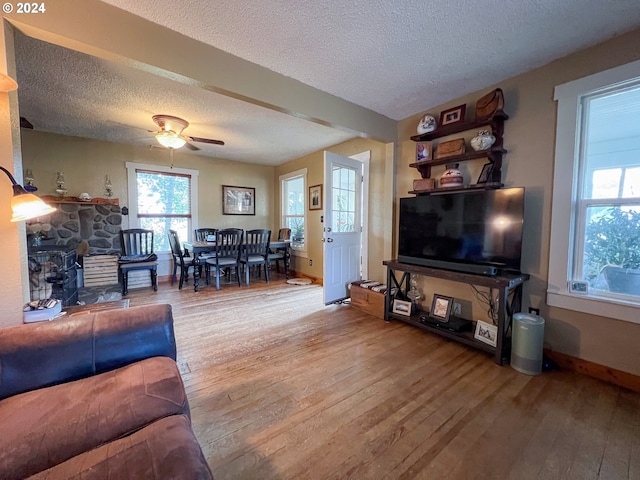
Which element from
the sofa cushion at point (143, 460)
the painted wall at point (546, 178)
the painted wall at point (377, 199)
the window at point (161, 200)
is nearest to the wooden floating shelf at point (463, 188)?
the painted wall at point (546, 178)

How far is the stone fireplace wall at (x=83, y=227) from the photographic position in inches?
151

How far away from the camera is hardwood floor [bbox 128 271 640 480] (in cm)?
125

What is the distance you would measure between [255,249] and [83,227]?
2.64 metres

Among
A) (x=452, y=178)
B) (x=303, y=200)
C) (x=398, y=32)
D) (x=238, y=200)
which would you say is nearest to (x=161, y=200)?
(x=238, y=200)

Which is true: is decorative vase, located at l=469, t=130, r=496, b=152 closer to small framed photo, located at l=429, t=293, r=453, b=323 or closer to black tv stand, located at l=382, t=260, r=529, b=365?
black tv stand, located at l=382, t=260, r=529, b=365

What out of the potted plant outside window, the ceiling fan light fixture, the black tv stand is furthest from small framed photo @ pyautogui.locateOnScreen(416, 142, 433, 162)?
the ceiling fan light fixture

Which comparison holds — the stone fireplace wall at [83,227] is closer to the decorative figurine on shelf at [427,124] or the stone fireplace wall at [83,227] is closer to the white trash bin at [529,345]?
the decorative figurine on shelf at [427,124]

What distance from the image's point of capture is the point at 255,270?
577 cm

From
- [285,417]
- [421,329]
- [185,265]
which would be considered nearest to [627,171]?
[421,329]

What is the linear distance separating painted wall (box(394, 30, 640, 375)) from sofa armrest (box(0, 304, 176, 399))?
109 inches

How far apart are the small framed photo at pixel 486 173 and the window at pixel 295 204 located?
3.35 metres

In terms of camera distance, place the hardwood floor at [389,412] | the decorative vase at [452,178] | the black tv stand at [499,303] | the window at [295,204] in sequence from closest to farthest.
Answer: the hardwood floor at [389,412] → the black tv stand at [499,303] → the decorative vase at [452,178] → the window at [295,204]

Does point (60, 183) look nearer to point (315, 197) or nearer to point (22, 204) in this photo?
point (22, 204)

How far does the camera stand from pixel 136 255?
4426mm
